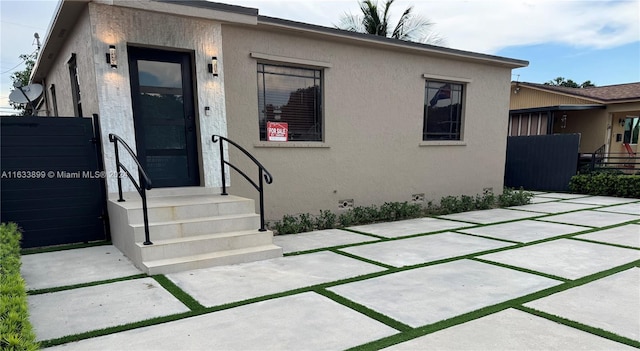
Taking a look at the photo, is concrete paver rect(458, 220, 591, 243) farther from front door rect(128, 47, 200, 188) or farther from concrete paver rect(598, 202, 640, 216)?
front door rect(128, 47, 200, 188)

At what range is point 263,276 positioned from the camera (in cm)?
351

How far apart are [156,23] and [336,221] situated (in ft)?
13.3

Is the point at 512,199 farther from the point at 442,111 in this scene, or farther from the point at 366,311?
the point at 366,311

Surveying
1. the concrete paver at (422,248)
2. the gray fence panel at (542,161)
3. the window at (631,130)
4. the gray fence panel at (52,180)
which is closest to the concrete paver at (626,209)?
the gray fence panel at (542,161)

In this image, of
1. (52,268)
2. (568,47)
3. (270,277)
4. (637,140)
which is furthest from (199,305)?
(568,47)

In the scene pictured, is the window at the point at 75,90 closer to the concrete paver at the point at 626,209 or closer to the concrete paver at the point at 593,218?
the concrete paver at the point at 593,218

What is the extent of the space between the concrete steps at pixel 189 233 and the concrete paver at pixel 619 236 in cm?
438

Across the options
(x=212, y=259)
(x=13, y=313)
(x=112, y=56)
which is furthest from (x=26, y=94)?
(x=13, y=313)

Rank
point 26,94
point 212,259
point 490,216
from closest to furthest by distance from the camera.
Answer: point 212,259 < point 490,216 < point 26,94

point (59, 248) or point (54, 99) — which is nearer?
point (59, 248)

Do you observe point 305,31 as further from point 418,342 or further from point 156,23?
point 418,342

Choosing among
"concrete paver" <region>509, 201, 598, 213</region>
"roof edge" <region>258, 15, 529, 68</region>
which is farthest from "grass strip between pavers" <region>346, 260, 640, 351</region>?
"concrete paver" <region>509, 201, 598, 213</region>

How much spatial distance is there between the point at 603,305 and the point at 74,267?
4.88 metres

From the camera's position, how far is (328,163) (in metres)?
6.23
